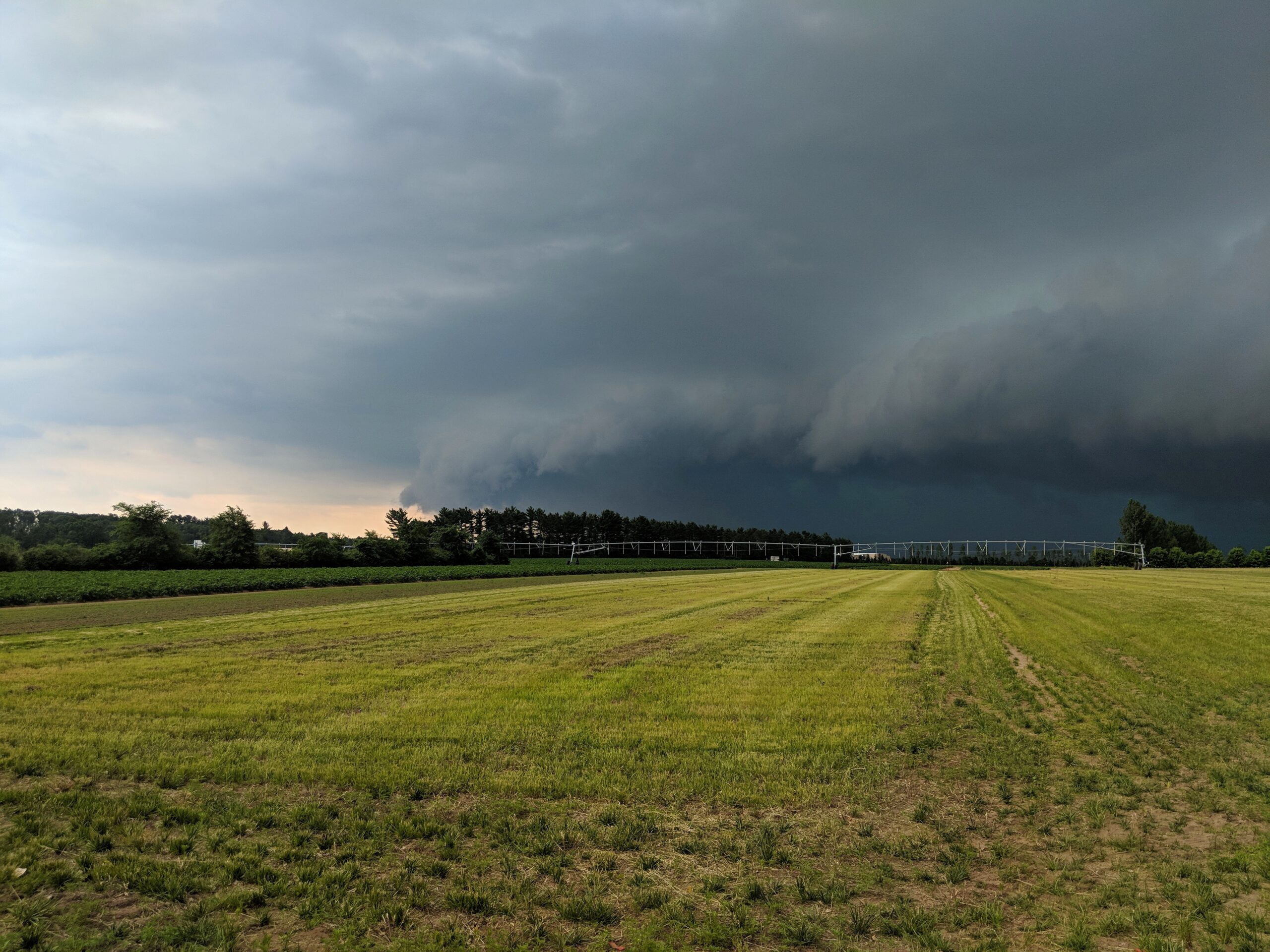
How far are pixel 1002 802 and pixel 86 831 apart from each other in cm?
1077

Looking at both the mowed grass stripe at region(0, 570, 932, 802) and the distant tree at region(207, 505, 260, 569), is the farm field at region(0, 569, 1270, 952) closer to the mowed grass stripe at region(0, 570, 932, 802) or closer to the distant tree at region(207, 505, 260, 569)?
the mowed grass stripe at region(0, 570, 932, 802)

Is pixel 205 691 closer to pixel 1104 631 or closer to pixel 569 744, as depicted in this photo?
pixel 569 744

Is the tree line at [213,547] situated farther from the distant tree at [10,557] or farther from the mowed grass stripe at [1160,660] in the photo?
the mowed grass stripe at [1160,660]

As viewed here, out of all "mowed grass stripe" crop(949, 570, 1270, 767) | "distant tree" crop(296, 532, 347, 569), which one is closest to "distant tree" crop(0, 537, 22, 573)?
"distant tree" crop(296, 532, 347, 569)

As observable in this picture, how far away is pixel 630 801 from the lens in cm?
834

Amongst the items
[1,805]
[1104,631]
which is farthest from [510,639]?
[1104,631]

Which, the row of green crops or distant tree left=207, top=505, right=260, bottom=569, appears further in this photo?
distant tree left=207, top=505, right=260, bottom=569

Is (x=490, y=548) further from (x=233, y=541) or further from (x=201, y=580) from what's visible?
(x=201, y=580)

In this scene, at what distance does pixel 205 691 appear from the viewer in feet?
45.2

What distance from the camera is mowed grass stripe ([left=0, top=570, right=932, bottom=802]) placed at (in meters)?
9.26

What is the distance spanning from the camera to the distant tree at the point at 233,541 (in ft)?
268

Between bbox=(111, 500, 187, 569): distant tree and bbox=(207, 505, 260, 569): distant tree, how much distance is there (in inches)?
153

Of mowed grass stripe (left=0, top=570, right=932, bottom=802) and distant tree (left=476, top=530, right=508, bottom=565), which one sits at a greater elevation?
mowed grass stripe (left=0, top=570, right=932, bottom=802)

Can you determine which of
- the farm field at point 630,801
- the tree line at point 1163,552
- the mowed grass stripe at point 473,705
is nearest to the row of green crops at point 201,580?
the mowed grass stripe at point 473,705
